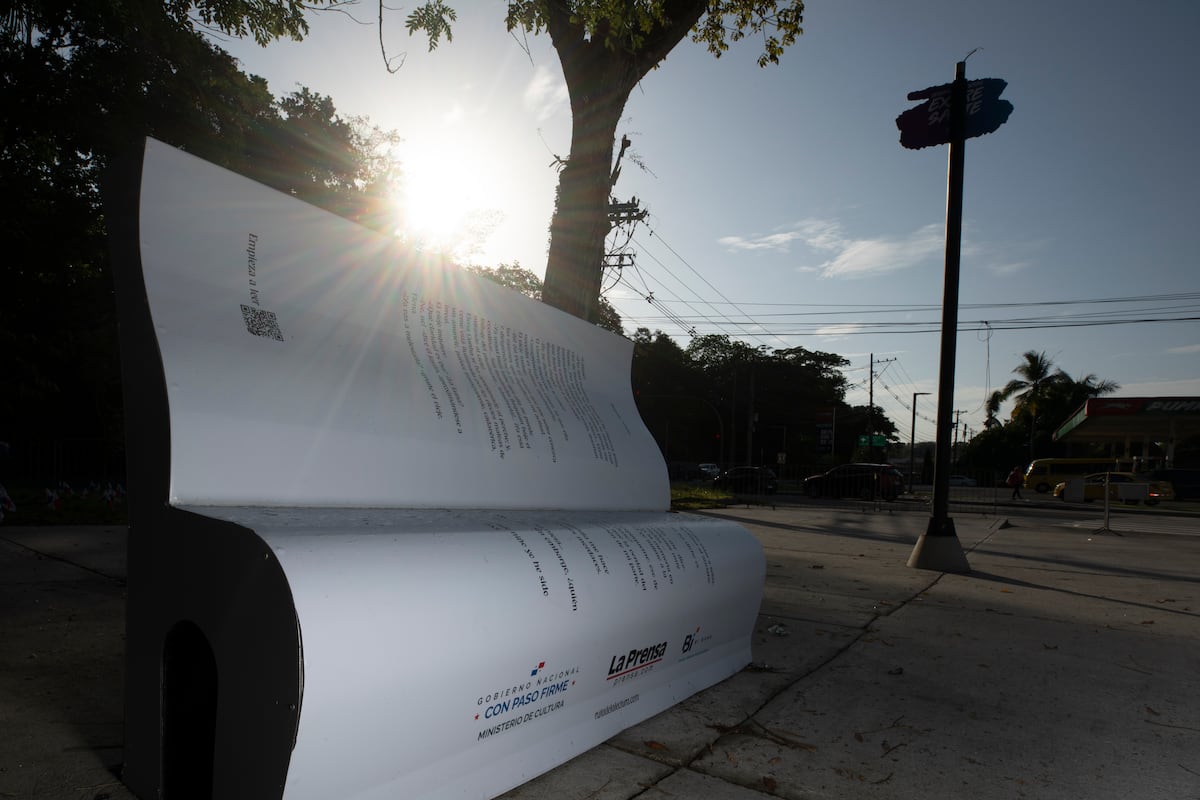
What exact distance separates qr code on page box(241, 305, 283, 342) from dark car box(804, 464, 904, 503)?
82.8 ft

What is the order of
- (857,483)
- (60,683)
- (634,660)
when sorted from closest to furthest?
(634,660), (60,683), (857,483)

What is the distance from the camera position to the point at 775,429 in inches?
2672

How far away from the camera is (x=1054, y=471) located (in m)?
44.2

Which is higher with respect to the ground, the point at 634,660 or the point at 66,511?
the point at 634,660

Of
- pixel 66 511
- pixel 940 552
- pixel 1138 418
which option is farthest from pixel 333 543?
pixel 1138 418

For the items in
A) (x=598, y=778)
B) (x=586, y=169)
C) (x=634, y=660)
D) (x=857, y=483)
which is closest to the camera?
(x=598, y=778)

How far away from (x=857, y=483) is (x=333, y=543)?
29558 millimetres

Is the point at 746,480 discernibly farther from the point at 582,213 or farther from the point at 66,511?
the point at 582,213

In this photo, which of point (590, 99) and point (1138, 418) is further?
point (1138, 418)

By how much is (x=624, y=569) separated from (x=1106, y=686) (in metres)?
2.34

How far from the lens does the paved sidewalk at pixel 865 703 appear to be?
6.28ft

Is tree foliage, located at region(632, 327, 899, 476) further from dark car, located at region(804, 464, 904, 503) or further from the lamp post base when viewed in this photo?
the lamp post base

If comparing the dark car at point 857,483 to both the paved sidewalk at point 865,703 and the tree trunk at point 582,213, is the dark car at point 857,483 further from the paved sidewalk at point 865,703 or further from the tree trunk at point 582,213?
the tree trunk at point 582,213

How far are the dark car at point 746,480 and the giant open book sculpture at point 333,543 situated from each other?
27.5m
